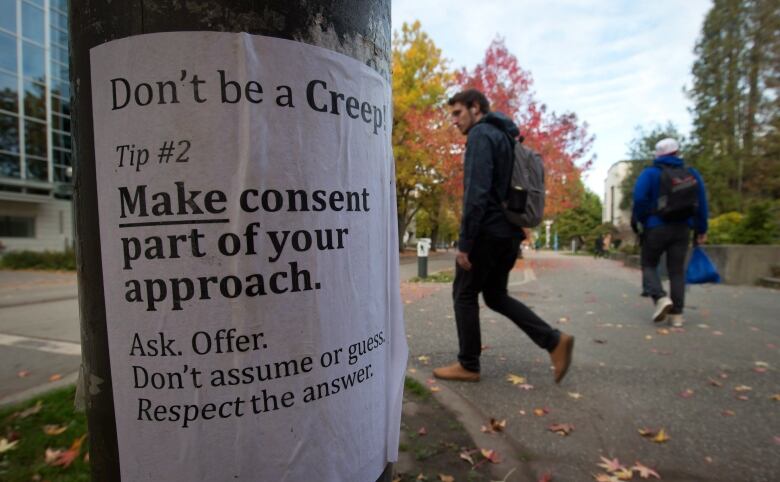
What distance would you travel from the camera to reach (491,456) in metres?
2.34

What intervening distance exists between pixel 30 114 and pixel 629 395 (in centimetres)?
3198

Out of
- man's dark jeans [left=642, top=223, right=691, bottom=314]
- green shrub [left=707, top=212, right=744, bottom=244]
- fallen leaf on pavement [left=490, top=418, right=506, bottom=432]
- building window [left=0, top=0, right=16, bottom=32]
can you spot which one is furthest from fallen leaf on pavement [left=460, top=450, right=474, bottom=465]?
building window [left=0, top=0, right=16, bottom=32]

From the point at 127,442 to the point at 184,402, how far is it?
0.21m

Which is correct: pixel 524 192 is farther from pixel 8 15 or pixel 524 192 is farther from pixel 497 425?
pixel 8 15

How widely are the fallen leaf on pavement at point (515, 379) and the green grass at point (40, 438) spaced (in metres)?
2.76

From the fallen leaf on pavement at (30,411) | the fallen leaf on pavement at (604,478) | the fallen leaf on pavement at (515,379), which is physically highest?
the fallen leaf on pavement at (30,411)

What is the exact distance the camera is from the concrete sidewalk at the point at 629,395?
2.32 m

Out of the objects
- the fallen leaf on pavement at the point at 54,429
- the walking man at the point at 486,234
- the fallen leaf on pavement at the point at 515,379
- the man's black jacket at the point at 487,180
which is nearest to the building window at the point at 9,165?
the fallen leaf on pavement at the point at 54,429

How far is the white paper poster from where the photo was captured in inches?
39.4

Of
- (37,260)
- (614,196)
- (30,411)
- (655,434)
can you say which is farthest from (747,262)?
(614,196)

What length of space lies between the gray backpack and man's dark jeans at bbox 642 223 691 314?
8.60 ft

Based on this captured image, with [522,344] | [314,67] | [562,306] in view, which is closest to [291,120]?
[314,67]

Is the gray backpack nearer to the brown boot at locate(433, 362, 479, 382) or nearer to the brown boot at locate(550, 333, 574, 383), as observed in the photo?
the brown boot at locate(550, 333, 574, 383)

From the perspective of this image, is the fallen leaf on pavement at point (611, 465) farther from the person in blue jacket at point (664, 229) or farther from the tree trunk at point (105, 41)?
the person in blue jacket at point (664, 229)
